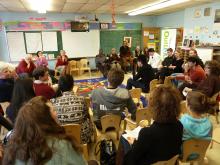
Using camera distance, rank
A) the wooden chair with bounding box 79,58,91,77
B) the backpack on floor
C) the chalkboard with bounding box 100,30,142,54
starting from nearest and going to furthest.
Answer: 1. the backpack on floor
2. the wooden chair with bounding box 79,58,91,77
3. the chalkboard with bounding box 100,30,142,54

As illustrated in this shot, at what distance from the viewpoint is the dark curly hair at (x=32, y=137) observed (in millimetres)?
956

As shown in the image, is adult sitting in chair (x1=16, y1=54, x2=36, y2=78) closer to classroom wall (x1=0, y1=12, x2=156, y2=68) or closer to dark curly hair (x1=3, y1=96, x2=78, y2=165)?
classroom wall (x1=0, y1=12, x2=156, y2=68)

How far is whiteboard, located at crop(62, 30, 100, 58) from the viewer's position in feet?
26.5

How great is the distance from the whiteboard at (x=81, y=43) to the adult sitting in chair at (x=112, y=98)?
6.14 meters

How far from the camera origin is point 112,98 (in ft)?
7.63

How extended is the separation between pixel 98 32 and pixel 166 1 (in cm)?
365

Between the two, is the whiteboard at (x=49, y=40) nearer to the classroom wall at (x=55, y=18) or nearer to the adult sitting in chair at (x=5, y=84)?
the classroom wall at (x=55, y=18)

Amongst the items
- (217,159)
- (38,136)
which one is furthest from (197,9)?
(38,136)

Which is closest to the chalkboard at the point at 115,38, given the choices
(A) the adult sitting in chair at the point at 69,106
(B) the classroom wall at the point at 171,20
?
(B) the classroom wall at the point at 171,20

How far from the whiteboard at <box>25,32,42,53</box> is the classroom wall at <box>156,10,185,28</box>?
5605 mm

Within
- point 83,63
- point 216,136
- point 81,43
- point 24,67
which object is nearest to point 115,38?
point 81,43

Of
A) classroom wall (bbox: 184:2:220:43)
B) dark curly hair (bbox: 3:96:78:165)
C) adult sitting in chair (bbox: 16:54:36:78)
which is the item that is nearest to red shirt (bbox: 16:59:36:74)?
adult sitting in chair (bbox: 16:54:36:78)

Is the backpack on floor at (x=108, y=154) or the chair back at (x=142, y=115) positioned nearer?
the backpack on floor at (x=108, y=154)

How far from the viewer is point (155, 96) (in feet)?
4.72
